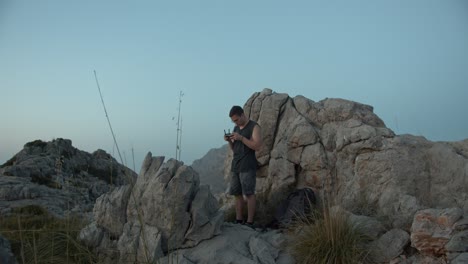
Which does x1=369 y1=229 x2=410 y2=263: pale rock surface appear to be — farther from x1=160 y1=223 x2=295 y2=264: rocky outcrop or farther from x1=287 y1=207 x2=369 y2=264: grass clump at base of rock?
x1=160 y1=223 x2=295 y2=264: rocky outcrop

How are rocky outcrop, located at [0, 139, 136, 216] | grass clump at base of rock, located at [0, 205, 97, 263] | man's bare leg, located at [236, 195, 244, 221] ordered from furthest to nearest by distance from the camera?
rocky outcrop, located at [0, 139, 136, 216] < man's bare leg, located at [236, 195, 244, 221] < grass clump at base of rock, located at [0, 205, 97, 263]

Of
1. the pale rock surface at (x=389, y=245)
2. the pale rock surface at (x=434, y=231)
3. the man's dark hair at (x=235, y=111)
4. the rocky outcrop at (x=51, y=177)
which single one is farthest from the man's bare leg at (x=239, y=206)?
the pale rock surface at (x=434, y=231)

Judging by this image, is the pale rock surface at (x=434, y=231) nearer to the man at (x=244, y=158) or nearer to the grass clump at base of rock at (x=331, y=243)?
the grass clump at base of rock at (x=331, y=243)

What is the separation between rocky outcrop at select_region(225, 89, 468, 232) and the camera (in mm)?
8836

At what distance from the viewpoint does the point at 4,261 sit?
10.5 feet

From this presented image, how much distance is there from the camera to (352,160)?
10.1 metres

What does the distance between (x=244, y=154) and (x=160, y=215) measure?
2.18 metres

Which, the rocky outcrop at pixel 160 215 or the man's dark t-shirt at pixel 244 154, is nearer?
the rocky outcrop at pixel 160 215

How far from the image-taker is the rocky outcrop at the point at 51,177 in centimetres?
1505

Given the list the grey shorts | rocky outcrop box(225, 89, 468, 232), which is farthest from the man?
rocky outcrop box(225, 89, 468, 232)

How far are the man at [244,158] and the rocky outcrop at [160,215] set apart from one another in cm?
74

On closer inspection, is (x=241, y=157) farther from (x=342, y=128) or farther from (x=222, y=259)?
(x=342, y=128)

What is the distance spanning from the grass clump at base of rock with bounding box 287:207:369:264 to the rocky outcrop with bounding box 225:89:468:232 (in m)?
1.29

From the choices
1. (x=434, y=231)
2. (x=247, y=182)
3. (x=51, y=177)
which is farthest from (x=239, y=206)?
(x=51, y=177)
